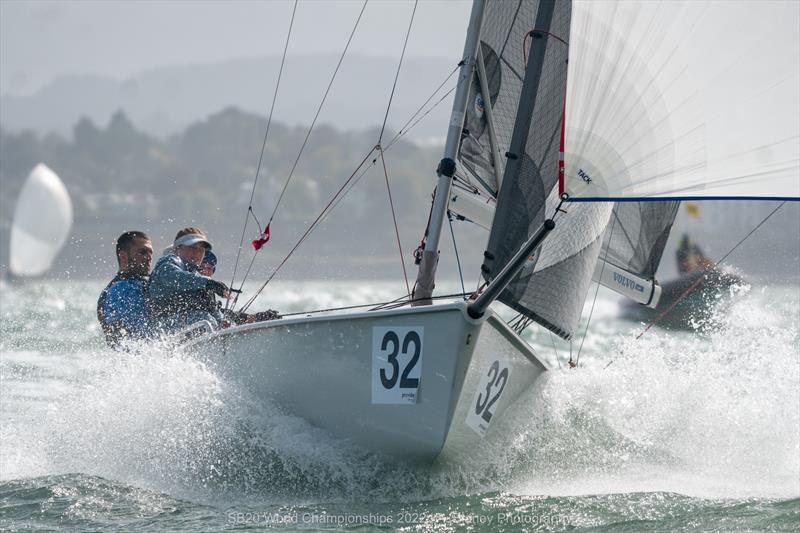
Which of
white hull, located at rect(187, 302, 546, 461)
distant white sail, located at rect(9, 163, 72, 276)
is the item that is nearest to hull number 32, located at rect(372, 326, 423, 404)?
white hull, located at rect(187, 302, 546, 461)

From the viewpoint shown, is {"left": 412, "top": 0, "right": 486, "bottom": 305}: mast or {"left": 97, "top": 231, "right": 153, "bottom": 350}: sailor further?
{"left": 97, "top": 231, "right": 153, "bottom": 350}: sailor

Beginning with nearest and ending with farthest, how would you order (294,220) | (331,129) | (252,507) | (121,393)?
1. (252,507)
2. (121,393)
3. (294,220)
4. (331,129)

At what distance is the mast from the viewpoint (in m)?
4.39

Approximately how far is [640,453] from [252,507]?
191cm

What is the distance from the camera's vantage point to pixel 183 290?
5.09 metres

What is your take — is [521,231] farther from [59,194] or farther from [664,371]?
[59,194]

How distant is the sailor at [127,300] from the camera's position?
5.14 meters

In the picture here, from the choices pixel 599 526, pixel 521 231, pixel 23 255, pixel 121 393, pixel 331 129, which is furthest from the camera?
pixel 331 129

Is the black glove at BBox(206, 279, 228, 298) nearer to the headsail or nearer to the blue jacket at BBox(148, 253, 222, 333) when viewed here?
the blue jacket at BBox(148, 253, 222, 333)

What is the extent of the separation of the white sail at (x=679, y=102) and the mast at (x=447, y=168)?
71 cm

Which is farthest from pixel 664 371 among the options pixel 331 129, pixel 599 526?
pixel 331 129

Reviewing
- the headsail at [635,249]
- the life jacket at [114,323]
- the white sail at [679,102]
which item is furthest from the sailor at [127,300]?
the headsail at [635,249]

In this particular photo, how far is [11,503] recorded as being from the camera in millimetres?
3986

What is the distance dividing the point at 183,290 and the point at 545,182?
5.90 ft
